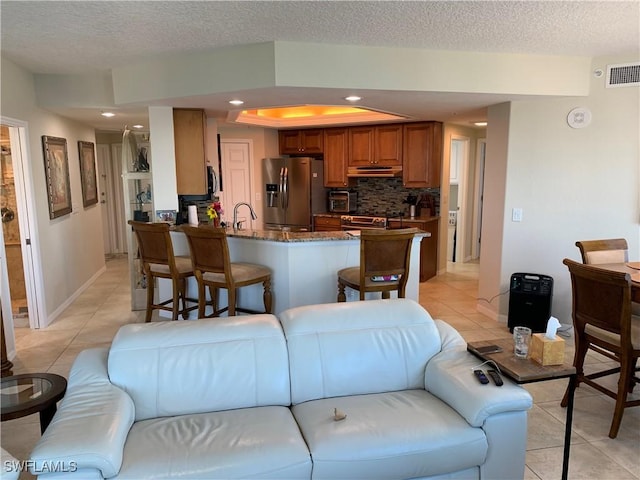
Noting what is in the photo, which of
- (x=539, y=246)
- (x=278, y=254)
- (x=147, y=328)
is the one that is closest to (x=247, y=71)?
(x=278, y=254)

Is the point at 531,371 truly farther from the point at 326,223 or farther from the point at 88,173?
the point at 88,173

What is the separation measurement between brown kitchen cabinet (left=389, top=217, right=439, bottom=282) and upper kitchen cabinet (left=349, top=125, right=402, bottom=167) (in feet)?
3.03

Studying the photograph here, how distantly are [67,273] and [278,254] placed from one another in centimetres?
301

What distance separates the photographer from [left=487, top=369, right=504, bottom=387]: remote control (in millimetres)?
1943

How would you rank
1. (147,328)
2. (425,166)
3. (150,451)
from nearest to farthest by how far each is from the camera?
(150,451) → (147,328) → (425,166)

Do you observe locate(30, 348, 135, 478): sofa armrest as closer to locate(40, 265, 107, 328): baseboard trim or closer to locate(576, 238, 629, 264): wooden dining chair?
locate(40, 265, 107, 328): baseboard trim

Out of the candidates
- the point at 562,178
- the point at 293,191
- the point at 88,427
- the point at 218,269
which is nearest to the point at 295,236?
the point at 218,269

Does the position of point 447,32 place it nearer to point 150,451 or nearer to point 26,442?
point 150,451

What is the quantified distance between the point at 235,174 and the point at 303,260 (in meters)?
3.54

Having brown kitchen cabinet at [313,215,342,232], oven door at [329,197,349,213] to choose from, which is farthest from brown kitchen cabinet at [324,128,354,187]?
brown kitchen cabinet at [313,215,342,232]

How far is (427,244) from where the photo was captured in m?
6.14

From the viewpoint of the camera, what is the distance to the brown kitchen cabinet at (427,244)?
5961mm

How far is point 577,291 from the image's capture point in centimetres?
282

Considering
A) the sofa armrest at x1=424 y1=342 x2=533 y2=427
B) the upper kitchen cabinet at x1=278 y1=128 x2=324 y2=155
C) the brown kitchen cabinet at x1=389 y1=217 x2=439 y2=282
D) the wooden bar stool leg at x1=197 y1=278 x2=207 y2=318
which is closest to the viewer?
the sofa armrest at x1=424 y1=342 x2=533 y2=427
